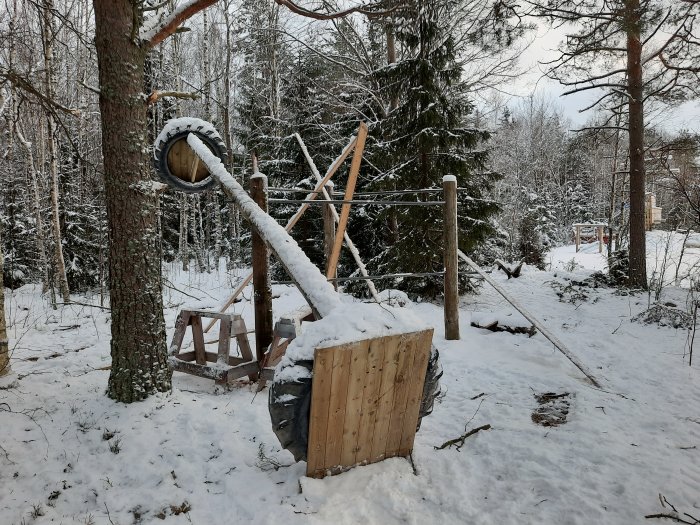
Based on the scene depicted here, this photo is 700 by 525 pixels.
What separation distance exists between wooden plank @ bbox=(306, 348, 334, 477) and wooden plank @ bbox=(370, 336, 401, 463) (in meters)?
0.29

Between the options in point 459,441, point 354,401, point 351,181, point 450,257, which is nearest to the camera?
point 354,401

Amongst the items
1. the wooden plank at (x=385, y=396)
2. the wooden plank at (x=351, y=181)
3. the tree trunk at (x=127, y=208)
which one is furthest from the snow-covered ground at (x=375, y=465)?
the wooden plank at (x=351, y=181)

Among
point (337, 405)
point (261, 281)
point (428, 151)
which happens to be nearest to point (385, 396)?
point (337, 405)

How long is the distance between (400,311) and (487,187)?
6.12m

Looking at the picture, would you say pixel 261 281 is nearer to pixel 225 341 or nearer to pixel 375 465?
pixel 225 341

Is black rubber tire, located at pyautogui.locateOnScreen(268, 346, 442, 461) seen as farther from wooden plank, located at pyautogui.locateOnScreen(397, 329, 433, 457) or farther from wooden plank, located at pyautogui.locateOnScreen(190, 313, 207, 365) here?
wooden plank, located at pyautogui.locateOnScreen(190, 313, 207, 365)

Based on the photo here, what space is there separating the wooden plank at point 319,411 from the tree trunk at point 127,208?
1545 mm

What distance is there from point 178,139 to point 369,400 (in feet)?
8.82

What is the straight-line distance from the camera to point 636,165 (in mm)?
8117

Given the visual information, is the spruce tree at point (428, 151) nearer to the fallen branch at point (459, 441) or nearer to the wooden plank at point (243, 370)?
the wooden plank at point (243, 370)

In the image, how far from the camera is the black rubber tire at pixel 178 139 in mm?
3299

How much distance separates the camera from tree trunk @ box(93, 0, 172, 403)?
107 inches

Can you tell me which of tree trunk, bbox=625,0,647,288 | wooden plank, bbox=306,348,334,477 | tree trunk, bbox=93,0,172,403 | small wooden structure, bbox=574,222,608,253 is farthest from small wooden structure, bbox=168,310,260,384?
small wooden structure, bbox=574,222,608,253

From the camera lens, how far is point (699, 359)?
163 inches
